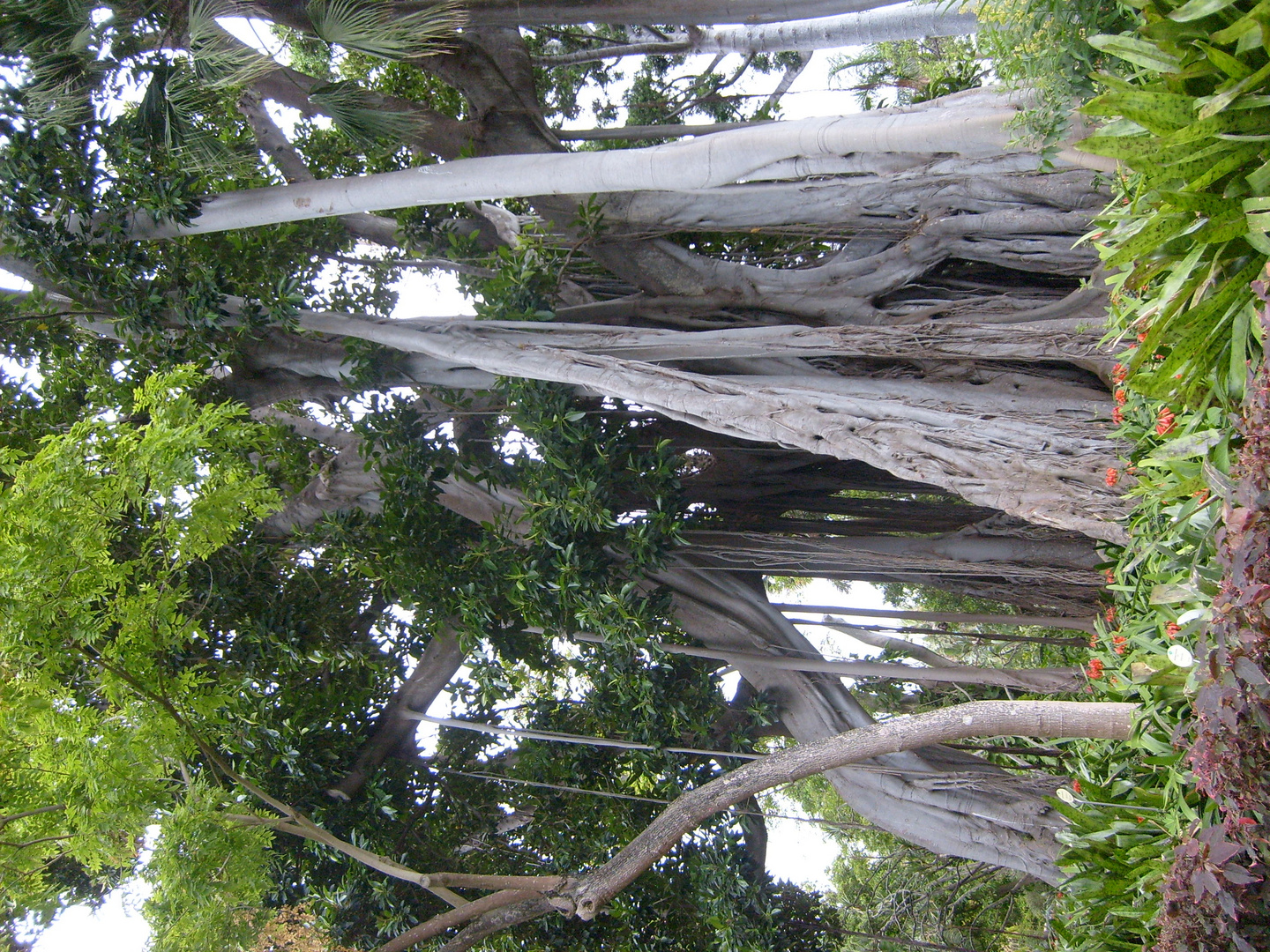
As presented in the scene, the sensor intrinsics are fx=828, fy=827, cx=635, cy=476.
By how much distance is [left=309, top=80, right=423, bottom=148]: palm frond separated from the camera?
128 inches

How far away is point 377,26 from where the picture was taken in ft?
9.67

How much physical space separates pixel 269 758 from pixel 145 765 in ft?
4.83

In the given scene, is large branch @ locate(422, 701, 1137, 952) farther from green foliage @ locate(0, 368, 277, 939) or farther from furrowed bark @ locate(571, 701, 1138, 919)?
green foliage @ locate(0, 368, 277, 939)

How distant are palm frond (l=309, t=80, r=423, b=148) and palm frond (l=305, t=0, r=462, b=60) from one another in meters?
0.23

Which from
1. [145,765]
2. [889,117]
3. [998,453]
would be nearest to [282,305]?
[145,765]

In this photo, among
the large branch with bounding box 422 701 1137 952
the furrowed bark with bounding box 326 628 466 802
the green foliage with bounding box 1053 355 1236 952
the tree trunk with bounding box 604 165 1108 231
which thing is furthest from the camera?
the furrowed bark with bounding box 326 628 466 802

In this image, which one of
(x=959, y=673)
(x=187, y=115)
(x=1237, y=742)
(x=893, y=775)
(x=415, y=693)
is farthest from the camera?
(x=415, y=693)

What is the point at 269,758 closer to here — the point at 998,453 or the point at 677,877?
the point at 677,877

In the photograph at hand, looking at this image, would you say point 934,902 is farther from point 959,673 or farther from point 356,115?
point 356,115

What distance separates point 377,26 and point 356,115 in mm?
390

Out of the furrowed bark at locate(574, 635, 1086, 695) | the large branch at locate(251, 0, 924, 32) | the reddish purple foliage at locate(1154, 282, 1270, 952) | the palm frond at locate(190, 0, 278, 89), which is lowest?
the reddish purple foliage at locate(1154, 282, 1270, 952)

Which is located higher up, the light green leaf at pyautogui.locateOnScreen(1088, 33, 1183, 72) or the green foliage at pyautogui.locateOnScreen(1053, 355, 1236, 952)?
the light green leaf at pyautogui.locateOnScreen(1088, 33, 1183, 72)

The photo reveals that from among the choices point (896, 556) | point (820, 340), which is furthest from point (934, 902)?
point (820, 340)

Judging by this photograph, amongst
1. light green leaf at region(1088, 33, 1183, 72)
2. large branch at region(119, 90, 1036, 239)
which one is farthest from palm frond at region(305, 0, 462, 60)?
light green leaf at region(1088, 33, 1183, 72)
